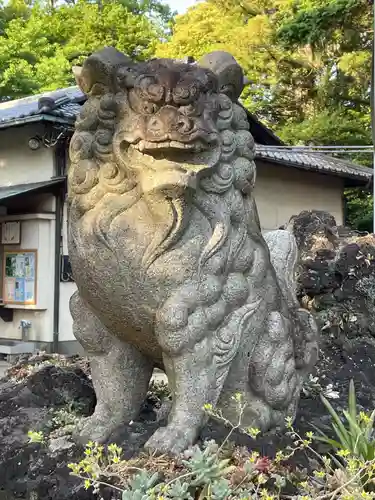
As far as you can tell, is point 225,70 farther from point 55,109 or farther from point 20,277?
point 20,277

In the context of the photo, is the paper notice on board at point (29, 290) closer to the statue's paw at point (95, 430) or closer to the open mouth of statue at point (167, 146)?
the statue's paw at point (95, 430)

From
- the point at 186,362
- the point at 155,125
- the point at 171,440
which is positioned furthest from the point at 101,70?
the point at 171,440

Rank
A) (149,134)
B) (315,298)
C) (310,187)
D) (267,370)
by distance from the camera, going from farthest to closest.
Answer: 1. (310,187)
2. (315,298)
3. (267,370)
4. (149,134)

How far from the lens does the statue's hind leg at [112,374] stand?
8.35 feet

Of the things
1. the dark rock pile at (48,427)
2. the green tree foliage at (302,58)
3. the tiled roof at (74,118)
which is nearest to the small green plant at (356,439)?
the dark rock pile at (48,427)

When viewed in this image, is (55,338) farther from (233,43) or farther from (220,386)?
(233,43)

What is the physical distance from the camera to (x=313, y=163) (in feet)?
38.3

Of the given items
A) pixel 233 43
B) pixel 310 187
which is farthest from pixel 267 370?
pixel 233 43

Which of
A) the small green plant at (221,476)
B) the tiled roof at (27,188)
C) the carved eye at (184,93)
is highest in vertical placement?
the tiled roof at (27,188)

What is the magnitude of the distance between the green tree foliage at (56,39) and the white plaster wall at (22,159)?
6227mm

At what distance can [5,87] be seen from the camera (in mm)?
15125

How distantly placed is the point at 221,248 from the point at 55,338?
6.45 metres

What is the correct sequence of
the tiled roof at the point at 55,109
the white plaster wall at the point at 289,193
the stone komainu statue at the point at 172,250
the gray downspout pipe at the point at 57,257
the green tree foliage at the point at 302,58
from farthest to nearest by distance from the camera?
1. the green tree foliage at the point at 302,58
2. the white plaster wall at the point at 289,193
3. the gray downspout pipe at the point at 57,257
4. the tiled roof at the point at 55,109
5. the stone komainu statue at the point at 172,250

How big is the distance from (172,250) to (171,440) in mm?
694
